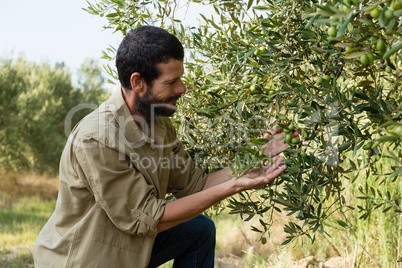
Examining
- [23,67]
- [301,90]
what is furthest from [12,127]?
[301,90]

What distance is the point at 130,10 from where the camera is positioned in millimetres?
2594

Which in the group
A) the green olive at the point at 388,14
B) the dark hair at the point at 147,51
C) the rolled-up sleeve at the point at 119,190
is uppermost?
the dark hair at the point at 147,51

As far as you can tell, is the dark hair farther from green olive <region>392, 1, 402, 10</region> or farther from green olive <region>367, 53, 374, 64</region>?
green olive <region>392, 1, 402, 10</region>

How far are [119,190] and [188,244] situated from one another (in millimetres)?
678

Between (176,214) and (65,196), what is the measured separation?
0.54 meters

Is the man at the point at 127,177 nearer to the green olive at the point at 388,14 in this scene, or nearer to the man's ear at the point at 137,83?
the man's ear at the point at 137,83

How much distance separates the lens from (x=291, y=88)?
1826 mm

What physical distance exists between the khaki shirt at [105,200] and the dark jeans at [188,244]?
1.08 ft

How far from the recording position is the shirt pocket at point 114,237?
2.14 metres

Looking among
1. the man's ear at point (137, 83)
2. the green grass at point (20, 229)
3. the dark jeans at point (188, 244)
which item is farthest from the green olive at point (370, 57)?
the green grass at point (20, 229)

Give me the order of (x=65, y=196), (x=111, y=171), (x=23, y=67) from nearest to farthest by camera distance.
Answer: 1. (x=111, y=171)
2. (x=65, y=196)
3. (x=23, y=67)

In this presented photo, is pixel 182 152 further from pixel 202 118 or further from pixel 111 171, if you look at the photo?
pixel 111 171

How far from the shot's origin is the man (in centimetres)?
208

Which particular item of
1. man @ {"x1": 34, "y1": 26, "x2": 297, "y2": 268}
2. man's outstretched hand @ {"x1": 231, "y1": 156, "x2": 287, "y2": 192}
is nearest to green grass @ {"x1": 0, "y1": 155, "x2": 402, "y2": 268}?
man's outstretched hand @ {"x1": 231, "y1": 156, "x2": 287, "y2": 192}
